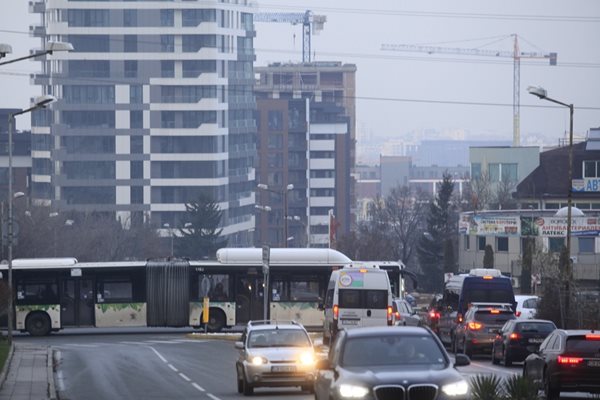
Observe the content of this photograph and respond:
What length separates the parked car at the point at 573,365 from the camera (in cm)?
2675

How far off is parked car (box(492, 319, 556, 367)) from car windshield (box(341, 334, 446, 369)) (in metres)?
18.8

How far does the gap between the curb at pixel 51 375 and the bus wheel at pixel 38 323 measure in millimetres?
9577

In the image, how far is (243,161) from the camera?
16600 cm

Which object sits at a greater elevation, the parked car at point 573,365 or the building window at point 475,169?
the building window at point 475,169

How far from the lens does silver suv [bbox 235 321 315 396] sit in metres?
30.2

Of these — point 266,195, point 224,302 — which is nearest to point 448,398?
point 224,302

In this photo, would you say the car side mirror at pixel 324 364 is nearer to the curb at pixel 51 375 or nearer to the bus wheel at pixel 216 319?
the curb at pixel 51 375

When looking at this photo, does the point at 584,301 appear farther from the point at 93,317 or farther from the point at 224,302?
the point at 93,317

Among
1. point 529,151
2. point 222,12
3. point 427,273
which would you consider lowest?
point 427,273

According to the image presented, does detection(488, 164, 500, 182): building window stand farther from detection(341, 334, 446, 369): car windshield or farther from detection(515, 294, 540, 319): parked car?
detection(341, 334, 446, 369): car windshield

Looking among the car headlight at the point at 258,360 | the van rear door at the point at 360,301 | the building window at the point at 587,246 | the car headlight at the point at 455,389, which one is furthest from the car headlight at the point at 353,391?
the building window at the point at 587,246

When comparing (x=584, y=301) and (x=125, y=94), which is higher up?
(x=125, y=94)

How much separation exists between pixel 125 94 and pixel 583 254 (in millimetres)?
74726

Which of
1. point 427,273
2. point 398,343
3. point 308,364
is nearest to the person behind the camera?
point 398,343
